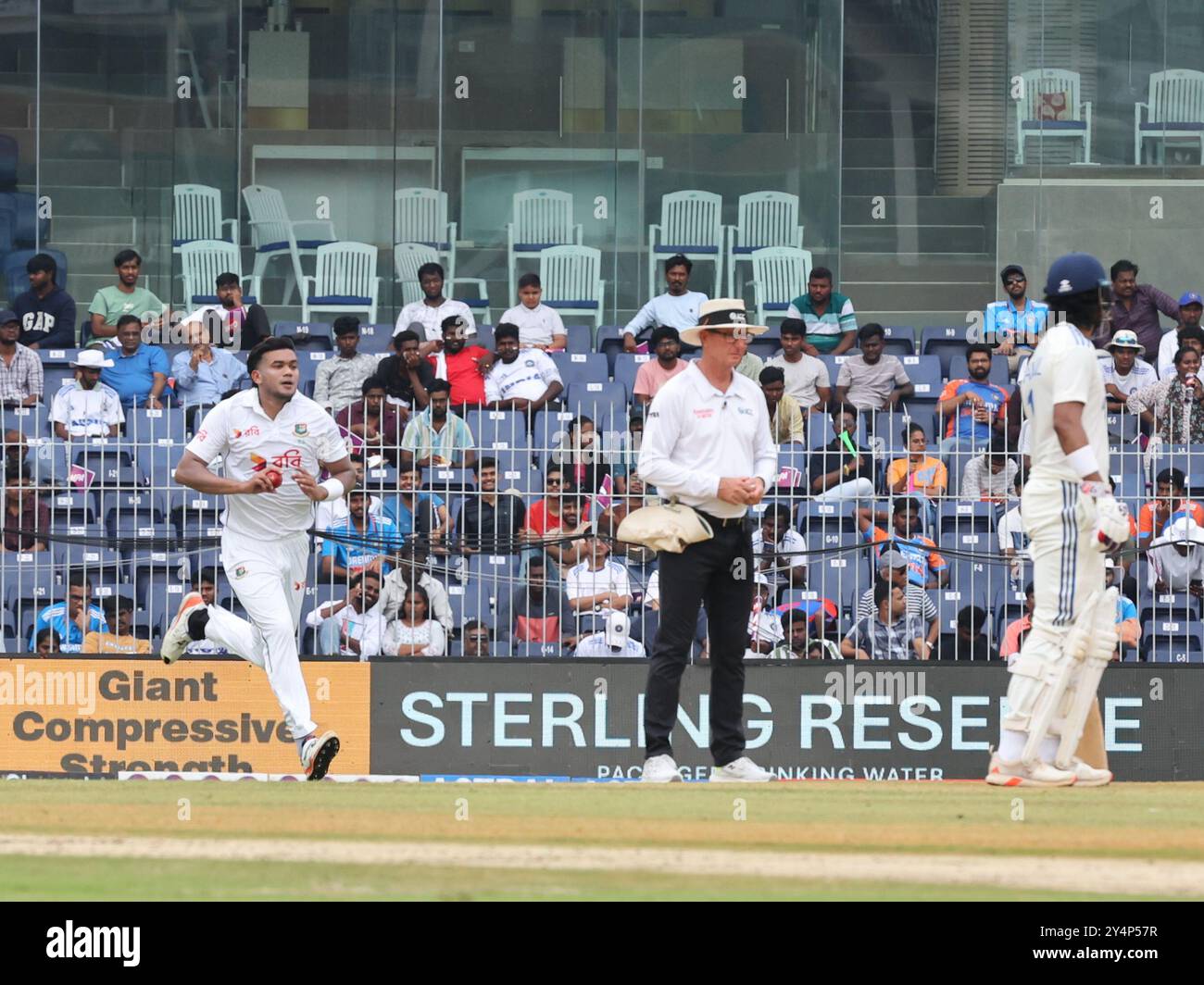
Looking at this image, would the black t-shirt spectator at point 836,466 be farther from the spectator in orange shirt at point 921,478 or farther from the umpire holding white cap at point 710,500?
the umpire holding white cap at point 710,500

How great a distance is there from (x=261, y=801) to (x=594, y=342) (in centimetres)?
1177

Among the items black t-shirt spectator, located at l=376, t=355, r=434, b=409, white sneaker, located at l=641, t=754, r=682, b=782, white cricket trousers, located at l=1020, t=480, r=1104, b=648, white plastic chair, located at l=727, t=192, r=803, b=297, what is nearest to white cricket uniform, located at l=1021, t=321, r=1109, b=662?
white cricket trousers, located at l=1020, t=480, r=1104, b=648

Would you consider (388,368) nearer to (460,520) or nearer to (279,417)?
(460,520)

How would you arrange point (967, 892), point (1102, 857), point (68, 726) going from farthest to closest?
1. point (68, 726)
2. point (1102, 857)
3. point (967, 892)

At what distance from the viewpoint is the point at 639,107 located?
68.1ft

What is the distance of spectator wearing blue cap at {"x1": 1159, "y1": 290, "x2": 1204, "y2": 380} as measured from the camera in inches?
645

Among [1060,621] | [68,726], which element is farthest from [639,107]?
[1060,621]

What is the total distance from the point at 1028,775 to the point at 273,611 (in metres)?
3.76

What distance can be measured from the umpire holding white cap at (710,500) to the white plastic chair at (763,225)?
36.9 ft

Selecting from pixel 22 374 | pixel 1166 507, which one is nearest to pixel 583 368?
pixel 22 374

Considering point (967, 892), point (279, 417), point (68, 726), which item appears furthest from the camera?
point (68, 726)

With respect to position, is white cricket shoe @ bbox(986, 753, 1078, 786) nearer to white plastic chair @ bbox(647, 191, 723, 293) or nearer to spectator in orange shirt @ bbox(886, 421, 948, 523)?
spectator in orange shirt @ bbox(886, 421, 948, 523)

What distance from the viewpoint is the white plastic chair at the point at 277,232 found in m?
20.7

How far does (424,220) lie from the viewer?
20766 mm
